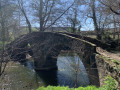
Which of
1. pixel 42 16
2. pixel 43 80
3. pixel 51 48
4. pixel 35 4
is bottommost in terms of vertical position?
pixel 43 80

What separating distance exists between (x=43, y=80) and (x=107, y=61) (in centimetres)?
822

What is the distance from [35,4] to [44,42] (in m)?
6.65

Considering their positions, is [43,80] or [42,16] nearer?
[43,80]

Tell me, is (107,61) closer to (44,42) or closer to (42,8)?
(44,42)

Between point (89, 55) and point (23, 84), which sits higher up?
point (89, 55)

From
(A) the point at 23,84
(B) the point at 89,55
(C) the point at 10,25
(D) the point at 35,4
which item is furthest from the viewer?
(D) the point at 35,4

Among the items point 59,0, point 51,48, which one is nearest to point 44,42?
point 51,48

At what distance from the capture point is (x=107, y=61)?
5.86m

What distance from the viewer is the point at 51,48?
1512cm

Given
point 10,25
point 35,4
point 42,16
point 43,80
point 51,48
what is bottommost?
point 43,80

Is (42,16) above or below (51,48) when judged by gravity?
above

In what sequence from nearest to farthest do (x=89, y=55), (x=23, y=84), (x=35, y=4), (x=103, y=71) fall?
(x=103, y=71), (x=89, y=55), (x=23, y=84), (x=35, y=4)

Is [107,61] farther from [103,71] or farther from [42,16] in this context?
[42,16]

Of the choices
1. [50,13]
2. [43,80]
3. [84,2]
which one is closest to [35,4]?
[50,13]
